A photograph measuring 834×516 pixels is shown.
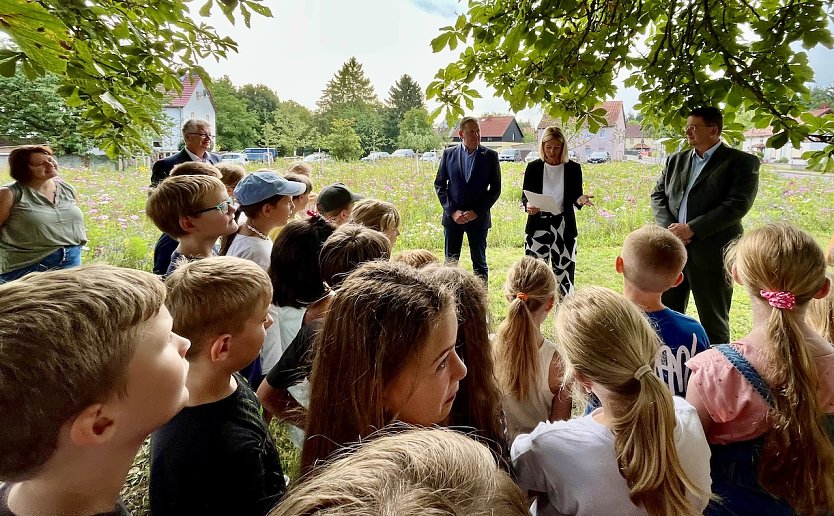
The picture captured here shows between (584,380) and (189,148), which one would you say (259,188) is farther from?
(584,380)

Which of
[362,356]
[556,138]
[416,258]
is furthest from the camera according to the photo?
[556,138]

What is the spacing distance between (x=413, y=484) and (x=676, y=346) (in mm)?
1581

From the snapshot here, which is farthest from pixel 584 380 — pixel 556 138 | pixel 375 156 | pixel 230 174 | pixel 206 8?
pixel 375 156

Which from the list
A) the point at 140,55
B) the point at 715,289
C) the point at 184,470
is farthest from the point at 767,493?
the point at 140,55

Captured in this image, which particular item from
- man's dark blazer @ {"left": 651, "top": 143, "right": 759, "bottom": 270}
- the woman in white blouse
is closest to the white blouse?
the woman in white blouse

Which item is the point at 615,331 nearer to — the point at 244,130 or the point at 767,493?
the point at 767,493

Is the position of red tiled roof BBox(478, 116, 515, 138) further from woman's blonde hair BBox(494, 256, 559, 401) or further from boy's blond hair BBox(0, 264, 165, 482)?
boy's blond hair BBox(0, 264, 165, 482)

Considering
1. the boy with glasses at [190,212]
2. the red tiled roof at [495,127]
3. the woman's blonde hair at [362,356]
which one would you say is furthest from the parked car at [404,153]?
the woman's blonde hair at [362,356]

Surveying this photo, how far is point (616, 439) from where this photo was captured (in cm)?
108

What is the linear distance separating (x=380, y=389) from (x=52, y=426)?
577mm

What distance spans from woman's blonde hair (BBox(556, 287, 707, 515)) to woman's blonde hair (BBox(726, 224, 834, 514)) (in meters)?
0.43

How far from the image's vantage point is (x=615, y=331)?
1175 millimetres

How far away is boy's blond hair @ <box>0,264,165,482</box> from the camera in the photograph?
669 mm

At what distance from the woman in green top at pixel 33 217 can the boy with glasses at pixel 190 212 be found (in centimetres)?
186
